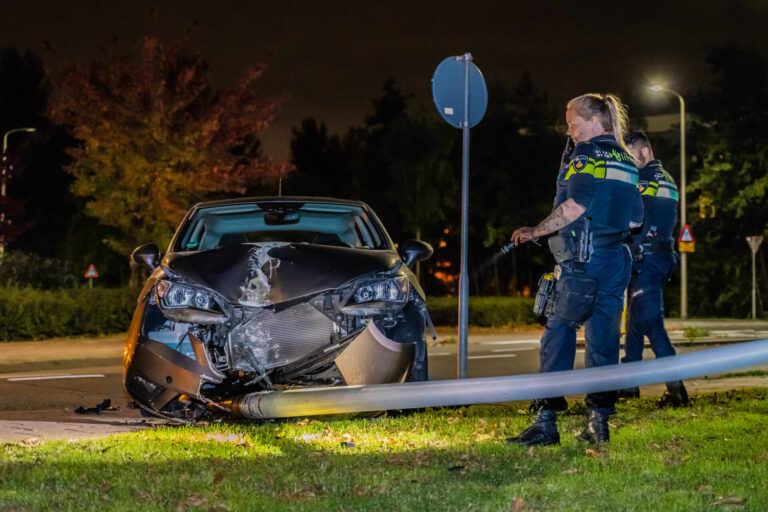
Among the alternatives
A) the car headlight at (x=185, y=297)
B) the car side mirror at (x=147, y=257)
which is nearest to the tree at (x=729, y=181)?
the car side mirror at (x=147, y=257)

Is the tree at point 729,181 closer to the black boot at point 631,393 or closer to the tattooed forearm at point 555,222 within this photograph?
the black boot at point 631,393

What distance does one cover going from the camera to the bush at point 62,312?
17.9m

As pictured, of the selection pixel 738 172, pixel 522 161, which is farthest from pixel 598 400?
pixel 522 161

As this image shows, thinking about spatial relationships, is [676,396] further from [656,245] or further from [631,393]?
[656,245]

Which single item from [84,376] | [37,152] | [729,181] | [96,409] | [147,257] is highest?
[37,152]

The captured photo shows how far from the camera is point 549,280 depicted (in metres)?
6.11

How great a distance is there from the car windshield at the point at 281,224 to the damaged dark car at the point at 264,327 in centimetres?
115

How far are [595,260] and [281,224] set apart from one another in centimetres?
272

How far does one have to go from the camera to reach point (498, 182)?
44375 mm

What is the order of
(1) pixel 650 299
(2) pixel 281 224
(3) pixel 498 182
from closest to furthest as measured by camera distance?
(2) pixel 281 224
(1) pixel 650 299
(3) pixel 498 182

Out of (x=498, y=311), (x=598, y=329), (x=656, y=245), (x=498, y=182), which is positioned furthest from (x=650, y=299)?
(x=498, y=182)

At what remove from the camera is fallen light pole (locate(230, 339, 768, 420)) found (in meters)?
4.39

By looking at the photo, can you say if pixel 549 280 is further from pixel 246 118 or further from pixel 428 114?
pixel 428 114

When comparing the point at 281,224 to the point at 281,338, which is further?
the point at 281,224
